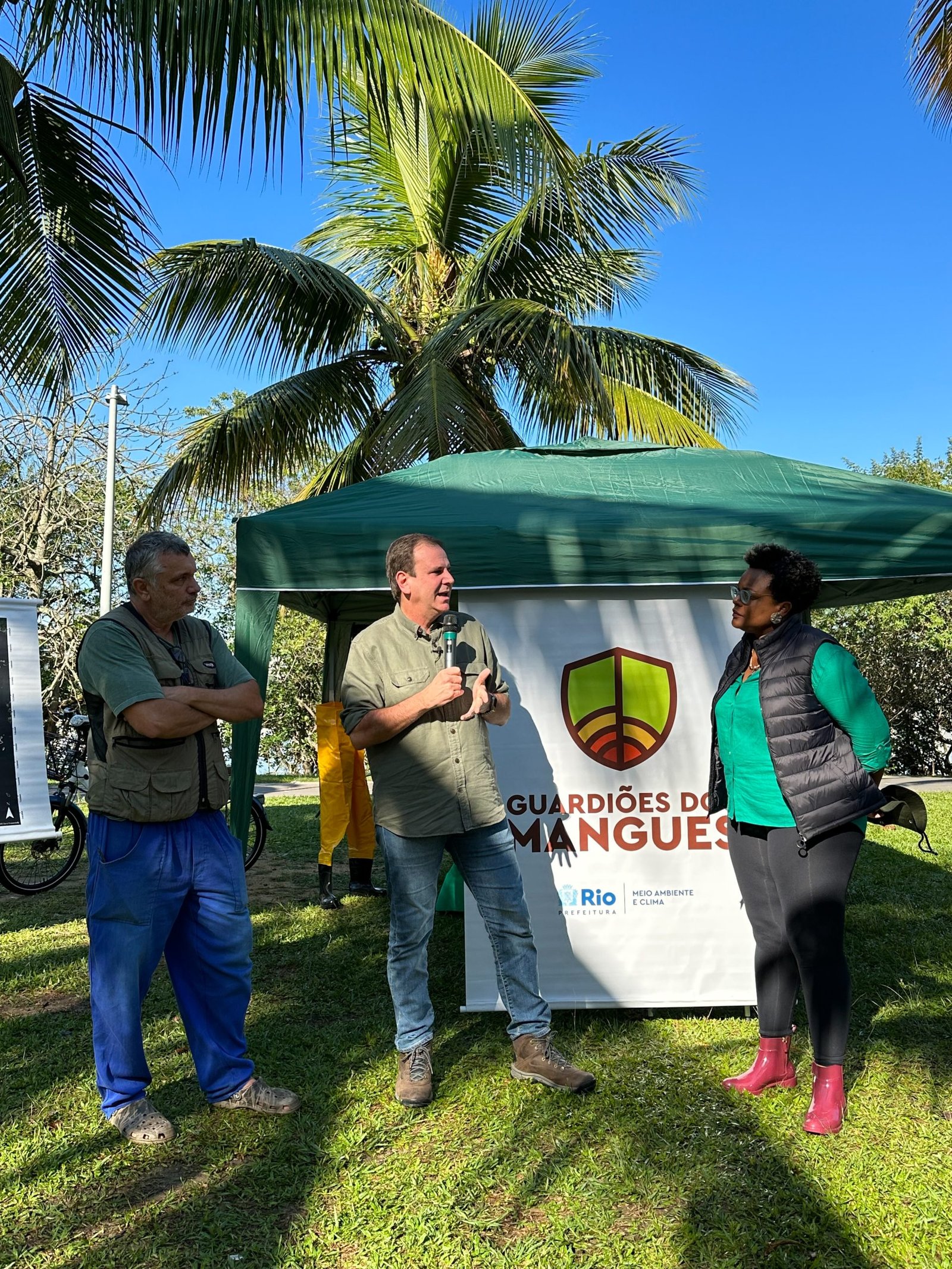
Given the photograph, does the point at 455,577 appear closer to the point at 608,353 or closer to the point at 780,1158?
the point at 780,1158

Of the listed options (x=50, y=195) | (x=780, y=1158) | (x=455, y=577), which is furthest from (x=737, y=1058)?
(x=50, y=195)

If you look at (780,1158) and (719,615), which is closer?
(780,1158)

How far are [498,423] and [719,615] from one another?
654 centimetres

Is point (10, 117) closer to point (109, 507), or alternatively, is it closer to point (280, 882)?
point (280, 882)

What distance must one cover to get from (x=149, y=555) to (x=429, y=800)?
127 centimetres

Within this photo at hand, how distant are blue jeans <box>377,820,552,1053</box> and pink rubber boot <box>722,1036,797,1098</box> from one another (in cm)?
76

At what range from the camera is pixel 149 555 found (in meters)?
3.35

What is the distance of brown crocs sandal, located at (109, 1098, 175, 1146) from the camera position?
3295mm

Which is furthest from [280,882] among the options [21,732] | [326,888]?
[21,732]

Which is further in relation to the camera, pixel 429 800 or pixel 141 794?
pixel 429 800

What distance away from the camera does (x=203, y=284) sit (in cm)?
974

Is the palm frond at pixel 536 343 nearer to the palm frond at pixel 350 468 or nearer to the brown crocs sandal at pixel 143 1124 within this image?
the palm frond at pixel 350 468

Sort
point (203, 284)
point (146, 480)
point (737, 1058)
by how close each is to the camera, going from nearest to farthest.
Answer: point (737, 1058), point (203, 284), point (146, 480)

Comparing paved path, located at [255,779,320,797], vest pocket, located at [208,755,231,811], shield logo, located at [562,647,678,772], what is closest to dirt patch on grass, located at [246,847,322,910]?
shield logo, located at [562,647,678,772]
